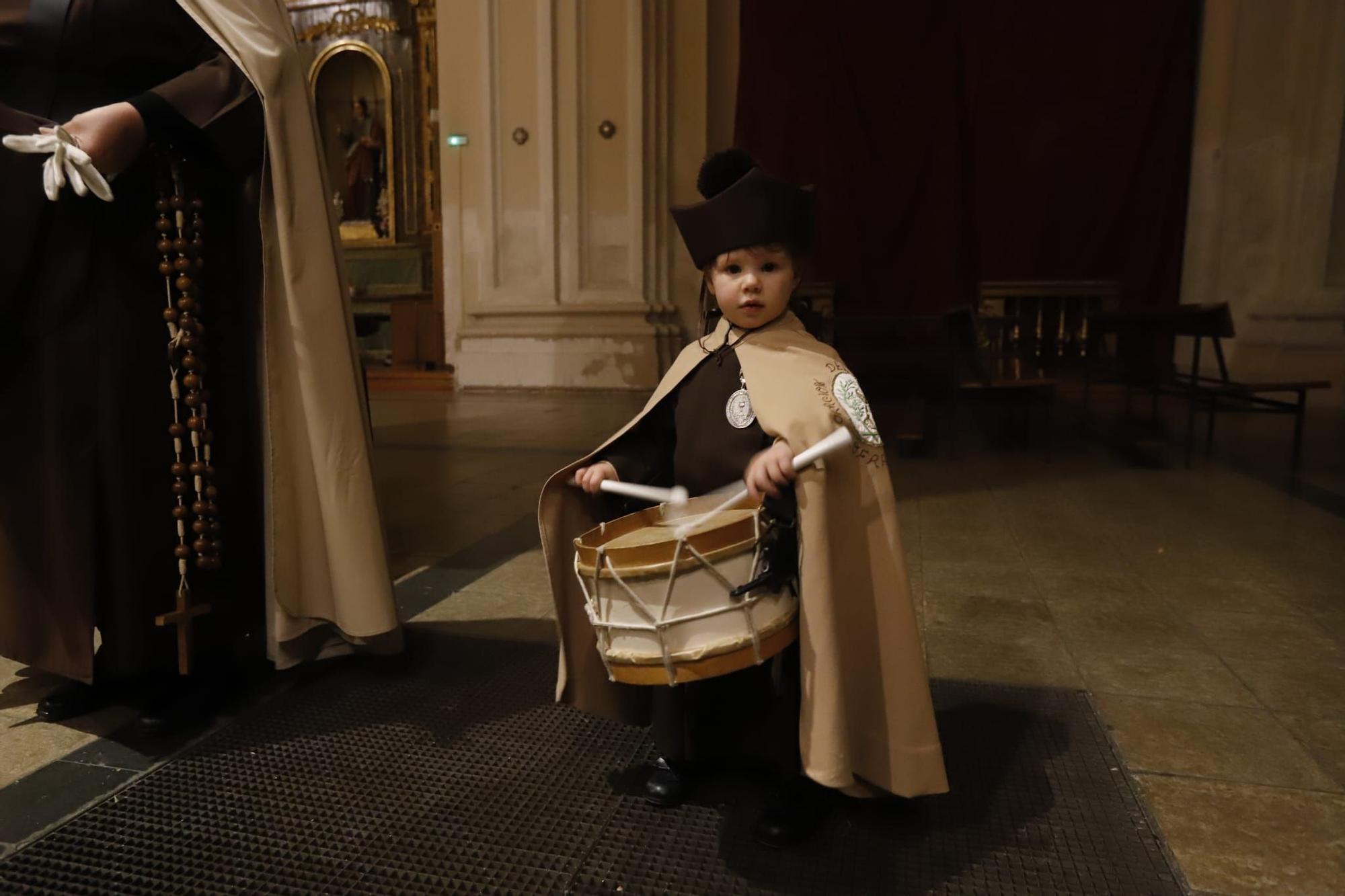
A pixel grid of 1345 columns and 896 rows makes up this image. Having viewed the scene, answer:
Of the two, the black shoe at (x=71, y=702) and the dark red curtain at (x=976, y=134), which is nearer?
the black shoe at (x=71, y=702)

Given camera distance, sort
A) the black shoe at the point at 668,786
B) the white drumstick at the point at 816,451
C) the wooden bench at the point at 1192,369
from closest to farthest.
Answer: the white drumstick at the point at 816,451 → the black shoe at the point at 668,786 → the wooden bench at the point at 1192,369

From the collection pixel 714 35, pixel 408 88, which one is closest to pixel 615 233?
pixel 714 35

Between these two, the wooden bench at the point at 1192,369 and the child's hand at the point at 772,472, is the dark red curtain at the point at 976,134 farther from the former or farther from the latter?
the child's hand at the point at 772,472

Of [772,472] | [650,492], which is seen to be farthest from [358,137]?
[772,472]

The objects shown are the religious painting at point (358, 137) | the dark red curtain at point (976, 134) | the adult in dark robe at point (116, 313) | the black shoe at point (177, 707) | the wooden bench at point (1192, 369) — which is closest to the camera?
the adult in dark robe at point (116, 313)

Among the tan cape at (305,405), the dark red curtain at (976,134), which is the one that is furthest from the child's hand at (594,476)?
the dark red curtain at (976,134)

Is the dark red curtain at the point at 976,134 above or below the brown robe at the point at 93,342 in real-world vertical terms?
above

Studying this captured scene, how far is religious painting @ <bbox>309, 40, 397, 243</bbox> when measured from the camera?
1302cm

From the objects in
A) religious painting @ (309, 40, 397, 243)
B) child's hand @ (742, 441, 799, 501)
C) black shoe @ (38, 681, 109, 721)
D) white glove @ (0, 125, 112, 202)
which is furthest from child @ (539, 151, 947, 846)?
religious painting @ (309, 40, 397, 243)

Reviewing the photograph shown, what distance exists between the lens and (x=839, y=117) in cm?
893

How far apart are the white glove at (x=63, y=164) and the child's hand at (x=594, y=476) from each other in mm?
989

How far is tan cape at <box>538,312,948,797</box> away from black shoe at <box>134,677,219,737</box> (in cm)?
136

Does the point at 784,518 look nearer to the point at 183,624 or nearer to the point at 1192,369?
the point at 183,624

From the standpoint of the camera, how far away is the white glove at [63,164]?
1.62m
